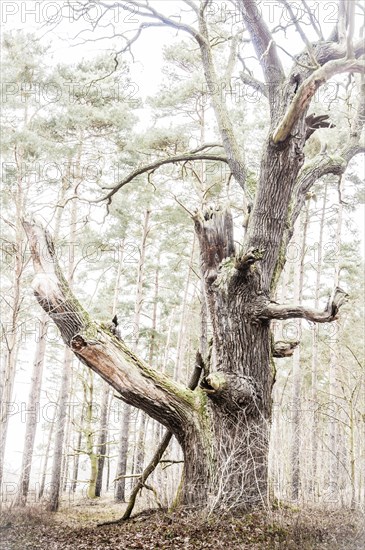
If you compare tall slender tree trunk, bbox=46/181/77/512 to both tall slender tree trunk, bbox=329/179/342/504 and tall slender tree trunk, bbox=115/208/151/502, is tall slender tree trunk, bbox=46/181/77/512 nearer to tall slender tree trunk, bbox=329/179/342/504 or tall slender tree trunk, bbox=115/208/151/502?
tall slender tree trunk, bbox=115/208/151/502

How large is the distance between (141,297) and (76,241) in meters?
1.71

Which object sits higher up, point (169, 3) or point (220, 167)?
point (169, 3)

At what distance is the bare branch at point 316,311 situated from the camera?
2688 mm

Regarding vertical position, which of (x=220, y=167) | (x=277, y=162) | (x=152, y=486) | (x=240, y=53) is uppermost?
(x=240, y=53)

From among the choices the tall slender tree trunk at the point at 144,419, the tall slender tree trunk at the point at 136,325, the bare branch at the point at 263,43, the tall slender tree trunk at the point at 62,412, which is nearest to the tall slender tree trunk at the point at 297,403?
the tall slender tree trunk at the point at 144,419

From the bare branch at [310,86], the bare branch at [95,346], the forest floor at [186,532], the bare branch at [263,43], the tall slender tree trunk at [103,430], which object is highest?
the bare branch at [263,43]

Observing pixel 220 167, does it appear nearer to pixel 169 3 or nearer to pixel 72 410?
pixel 169 3

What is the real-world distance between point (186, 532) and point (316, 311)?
4.75 ft

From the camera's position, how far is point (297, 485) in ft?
10.4

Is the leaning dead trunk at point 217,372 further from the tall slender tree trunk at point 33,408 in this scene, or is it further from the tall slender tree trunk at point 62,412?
the tall slender tree trunk at point 33,408

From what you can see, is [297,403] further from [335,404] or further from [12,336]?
[12,336]

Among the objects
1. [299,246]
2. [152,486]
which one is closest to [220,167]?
[299,246]

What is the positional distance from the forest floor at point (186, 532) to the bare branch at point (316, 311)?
1.16 m

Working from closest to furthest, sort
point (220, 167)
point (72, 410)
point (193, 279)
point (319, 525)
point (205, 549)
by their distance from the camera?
point (205, 549) < point (319, 525) < point (72, 410) < point (220, 167) < point (193, 279)
